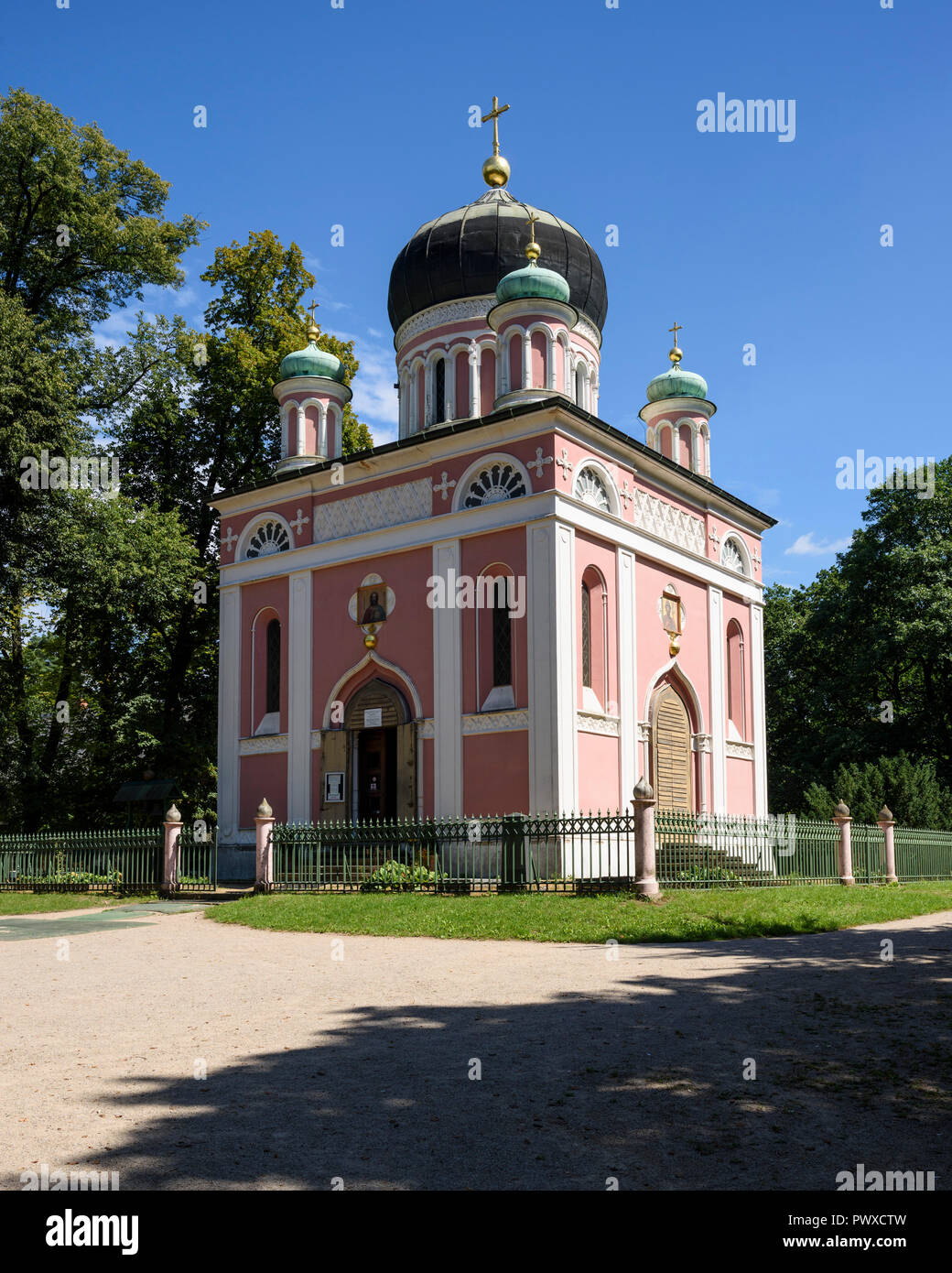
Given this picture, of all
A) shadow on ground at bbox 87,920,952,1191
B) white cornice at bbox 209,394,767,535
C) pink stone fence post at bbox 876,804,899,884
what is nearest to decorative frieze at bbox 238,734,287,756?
white cornice at bbox 209,394,767,535

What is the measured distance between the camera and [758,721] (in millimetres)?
25688

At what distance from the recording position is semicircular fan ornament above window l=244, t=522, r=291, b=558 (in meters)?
24.5

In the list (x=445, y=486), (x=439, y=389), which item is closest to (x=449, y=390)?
(x=439, y=389)

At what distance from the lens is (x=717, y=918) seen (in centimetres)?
1297

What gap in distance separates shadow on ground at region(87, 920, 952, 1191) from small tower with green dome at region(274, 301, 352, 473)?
19339 millimetres

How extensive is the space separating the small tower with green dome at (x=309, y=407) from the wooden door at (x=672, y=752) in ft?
30.9

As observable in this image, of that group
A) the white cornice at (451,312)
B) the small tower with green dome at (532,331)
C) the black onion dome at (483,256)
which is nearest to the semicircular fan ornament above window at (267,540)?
the white cornice at (451,312)

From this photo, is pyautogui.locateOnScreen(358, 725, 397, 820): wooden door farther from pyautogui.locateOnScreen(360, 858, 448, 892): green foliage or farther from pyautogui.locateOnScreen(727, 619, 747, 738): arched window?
pyautogui.locateOnScreen(727, 619, 747, 738): arched window

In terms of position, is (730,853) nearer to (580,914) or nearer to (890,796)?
(580,914)

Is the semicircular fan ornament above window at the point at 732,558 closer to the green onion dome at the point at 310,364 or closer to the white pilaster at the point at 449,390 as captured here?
the white pilaster at the point at 449,390

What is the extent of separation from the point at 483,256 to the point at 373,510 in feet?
22.5

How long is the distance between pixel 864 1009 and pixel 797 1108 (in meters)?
2.44

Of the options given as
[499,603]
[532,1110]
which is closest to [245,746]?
[499,603]

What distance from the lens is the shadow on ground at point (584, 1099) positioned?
4508 mm
